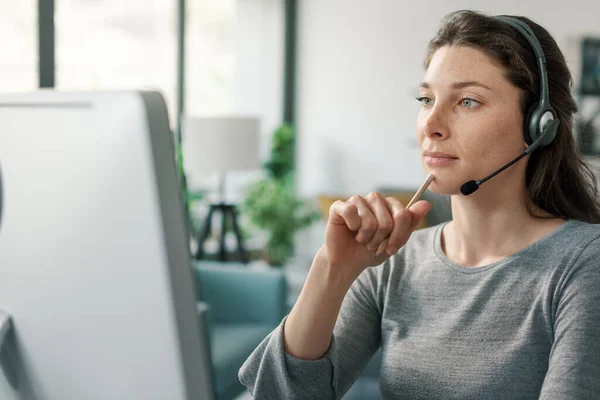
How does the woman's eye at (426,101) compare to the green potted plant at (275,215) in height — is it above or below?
above

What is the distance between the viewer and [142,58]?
13.8ft

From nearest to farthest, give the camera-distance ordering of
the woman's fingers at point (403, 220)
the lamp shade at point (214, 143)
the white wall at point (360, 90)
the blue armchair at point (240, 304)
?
1. the woman's fingers at point (403, 220)
2. the blue armchair at point (240, 304)
3. the lamp shade at point (214, 143)
4. the white wall at point (360, 90)

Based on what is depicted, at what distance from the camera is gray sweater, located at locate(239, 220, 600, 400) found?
904 mm

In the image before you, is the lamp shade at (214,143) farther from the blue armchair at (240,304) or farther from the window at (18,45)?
the window at (18,45)

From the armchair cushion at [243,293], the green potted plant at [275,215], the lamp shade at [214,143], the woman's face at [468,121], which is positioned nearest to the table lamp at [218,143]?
the lamp shade at [214,143]

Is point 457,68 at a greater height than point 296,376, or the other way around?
point 457,68

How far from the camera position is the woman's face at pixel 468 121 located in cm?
103

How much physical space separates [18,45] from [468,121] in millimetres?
2805

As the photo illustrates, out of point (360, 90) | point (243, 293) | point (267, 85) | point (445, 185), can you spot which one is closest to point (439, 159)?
point (445, 185)

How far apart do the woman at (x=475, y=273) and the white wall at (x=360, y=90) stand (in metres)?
3.67

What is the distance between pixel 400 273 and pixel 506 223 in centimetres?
20

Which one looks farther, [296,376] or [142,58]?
[142,58]

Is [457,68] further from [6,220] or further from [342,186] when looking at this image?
[342,186]

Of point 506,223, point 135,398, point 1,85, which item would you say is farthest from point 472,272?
point 1,85
